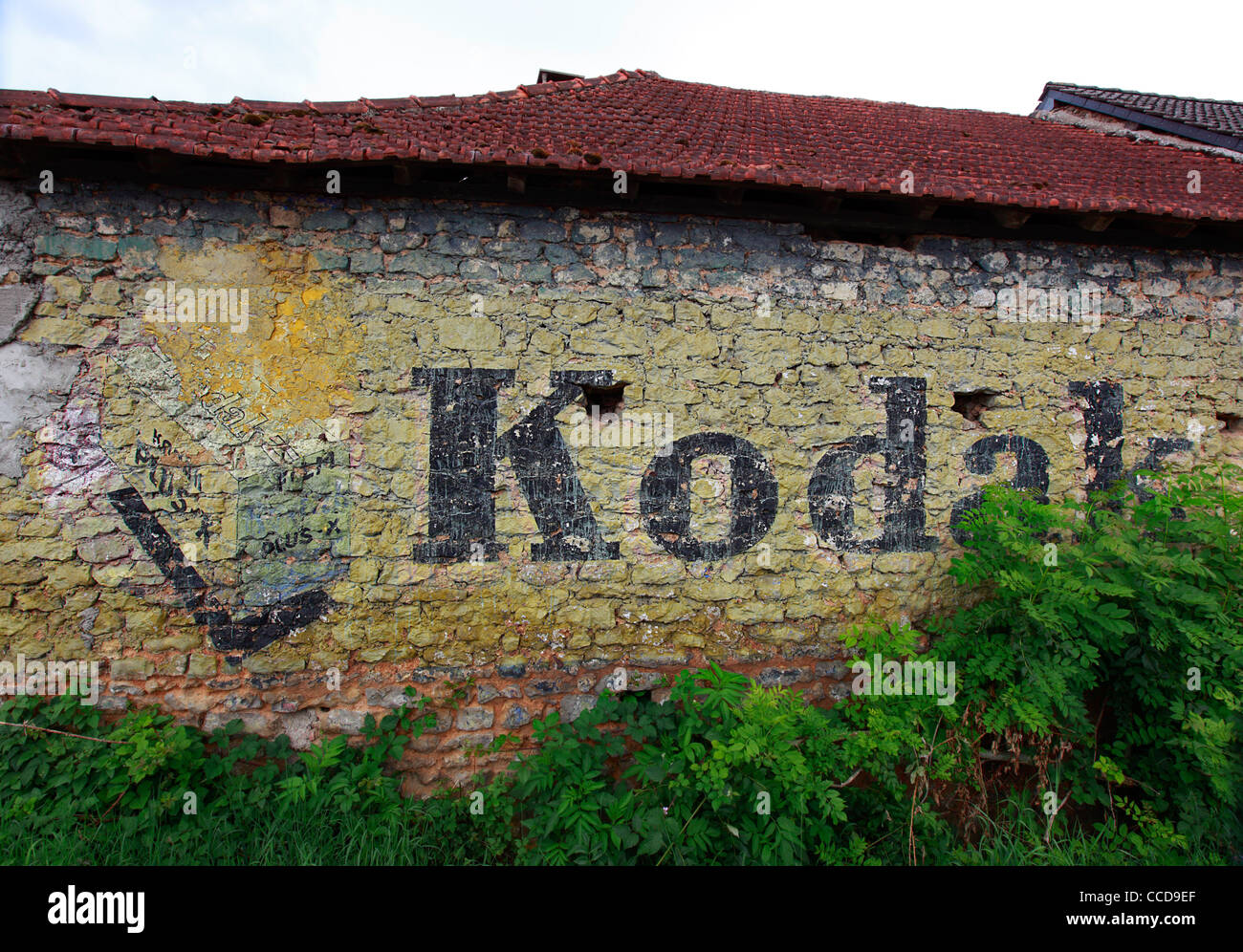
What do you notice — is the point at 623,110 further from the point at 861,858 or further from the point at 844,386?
the point at 861,858

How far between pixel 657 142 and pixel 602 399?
5.75 feet

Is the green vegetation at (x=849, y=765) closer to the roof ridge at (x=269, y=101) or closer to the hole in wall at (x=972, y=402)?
the hole in wall at (x=972, y=402)

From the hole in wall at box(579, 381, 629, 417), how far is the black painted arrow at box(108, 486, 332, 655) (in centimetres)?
197

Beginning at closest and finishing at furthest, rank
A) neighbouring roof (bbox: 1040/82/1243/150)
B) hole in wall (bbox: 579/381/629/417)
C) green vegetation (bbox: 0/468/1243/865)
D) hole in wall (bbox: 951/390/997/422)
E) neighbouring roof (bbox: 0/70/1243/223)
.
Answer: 1. green vegetation (bbox: 0/468/1243/865)
2. neighbouring roof (bbox: 0/70/1243/223)
3. hole in wall (bbox: 579/381/629/417)
4. hole in wall (bbox: 951/390/997/422)
5. neighbouring roof (bbox: 1040/82/1243/150)

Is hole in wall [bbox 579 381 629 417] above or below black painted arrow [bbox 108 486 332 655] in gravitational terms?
above

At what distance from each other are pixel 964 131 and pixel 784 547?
4.38m

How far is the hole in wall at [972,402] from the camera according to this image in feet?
12.8

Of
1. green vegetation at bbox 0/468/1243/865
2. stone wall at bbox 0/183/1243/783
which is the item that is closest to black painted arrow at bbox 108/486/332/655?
stone wall at bbox 0/183/1243/783

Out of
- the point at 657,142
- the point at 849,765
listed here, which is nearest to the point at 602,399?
the point at 657,142

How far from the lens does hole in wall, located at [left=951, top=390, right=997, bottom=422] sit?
3896 mm

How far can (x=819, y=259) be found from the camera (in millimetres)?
3797

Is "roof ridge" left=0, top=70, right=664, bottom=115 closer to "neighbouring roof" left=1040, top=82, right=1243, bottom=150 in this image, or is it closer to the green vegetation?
the green vegetation

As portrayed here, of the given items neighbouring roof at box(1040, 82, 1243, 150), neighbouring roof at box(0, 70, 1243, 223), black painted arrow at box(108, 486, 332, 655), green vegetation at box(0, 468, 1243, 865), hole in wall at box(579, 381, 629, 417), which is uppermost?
neighbouring roof at box(1040, 82, 1243, 150)
